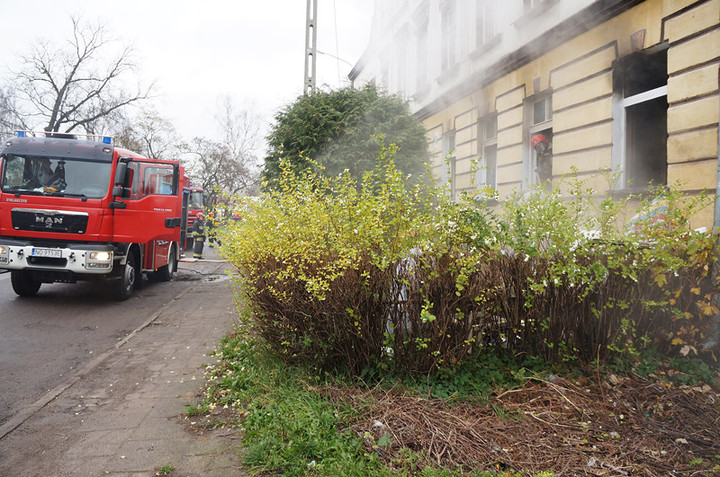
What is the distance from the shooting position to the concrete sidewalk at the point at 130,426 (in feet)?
9.63

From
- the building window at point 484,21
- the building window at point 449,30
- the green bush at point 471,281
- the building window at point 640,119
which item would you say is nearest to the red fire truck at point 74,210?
the green bush at point 471,281

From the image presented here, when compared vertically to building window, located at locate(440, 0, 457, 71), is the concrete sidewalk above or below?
below

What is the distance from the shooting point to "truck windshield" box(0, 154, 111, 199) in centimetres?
831

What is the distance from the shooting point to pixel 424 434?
9.41 feet

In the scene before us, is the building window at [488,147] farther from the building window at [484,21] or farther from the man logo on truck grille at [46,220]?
the man logo on truck grille at [46,220]

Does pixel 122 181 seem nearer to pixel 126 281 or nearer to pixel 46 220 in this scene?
pixel 46 220

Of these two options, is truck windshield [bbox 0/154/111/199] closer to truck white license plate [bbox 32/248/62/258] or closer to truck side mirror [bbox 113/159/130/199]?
truck side mirror [bbox 113/159/130/199]

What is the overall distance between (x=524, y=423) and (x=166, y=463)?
2.18 m

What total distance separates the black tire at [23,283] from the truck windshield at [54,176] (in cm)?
143

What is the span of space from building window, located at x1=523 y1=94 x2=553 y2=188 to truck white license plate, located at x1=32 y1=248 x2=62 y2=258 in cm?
789

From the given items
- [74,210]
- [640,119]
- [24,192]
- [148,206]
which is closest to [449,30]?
[640,119]

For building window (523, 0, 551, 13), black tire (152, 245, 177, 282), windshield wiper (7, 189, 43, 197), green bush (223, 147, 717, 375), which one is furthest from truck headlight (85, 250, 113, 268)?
building window (523, 0, 551, 13)

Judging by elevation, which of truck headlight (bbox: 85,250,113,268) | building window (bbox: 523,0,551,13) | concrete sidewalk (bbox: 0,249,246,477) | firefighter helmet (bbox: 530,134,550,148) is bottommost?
concrete sidewalk (bbox: 0,249,246,477)

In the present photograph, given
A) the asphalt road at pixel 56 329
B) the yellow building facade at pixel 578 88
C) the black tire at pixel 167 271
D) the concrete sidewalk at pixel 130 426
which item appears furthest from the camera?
the black tire at pixel 167 271
